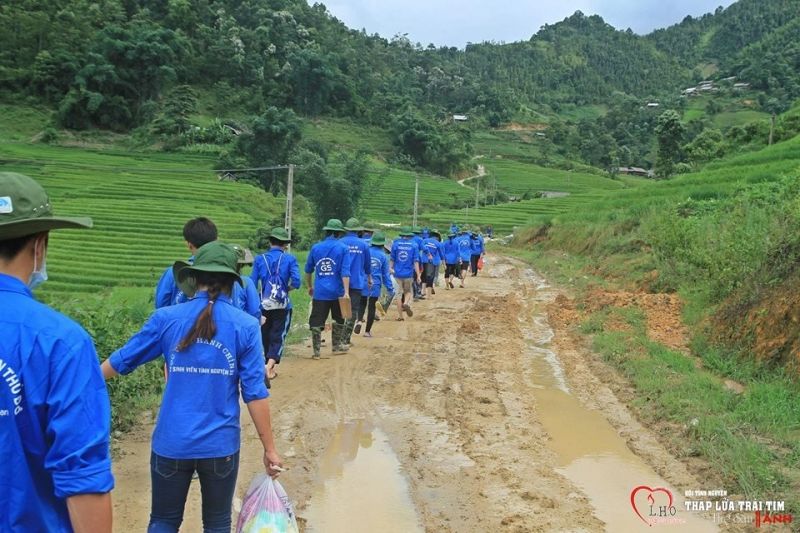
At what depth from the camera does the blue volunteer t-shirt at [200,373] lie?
10.2ft

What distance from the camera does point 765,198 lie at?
1664 centimetres

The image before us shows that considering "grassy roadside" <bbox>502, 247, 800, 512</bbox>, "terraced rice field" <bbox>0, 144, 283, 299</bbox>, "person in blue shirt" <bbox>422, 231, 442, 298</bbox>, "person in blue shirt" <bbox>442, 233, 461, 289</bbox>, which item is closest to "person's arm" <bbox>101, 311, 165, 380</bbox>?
"grassy roadside" <bbox>502, 247, 800, 512</bbox>

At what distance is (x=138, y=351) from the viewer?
3.17 meters

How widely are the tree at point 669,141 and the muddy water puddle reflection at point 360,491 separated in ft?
170

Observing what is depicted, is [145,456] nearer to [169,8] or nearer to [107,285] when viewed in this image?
[107,285]

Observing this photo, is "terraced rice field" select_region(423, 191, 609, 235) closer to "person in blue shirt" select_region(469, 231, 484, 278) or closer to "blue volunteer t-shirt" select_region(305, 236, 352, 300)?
"person in blue shirt" select_region(469, 231, 484, 278)

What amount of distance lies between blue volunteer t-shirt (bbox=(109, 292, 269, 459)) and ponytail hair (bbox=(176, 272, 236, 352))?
2 centimetres

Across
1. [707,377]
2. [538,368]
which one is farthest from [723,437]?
[538,368]

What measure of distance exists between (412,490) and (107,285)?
1840 centimetres

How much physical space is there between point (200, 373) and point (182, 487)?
54 cm

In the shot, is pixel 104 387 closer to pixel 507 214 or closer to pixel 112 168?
pixel 112 168

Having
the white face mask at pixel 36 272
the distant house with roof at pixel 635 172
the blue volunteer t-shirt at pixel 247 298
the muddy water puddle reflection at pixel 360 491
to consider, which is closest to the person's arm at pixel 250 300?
the blue volunteer t-shirt at pixel 247 298

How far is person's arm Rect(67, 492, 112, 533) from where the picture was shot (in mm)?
1730

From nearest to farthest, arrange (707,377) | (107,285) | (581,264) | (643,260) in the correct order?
1. (707,377)
2. (643,260)
3. (107,285)
4. (581,264)
